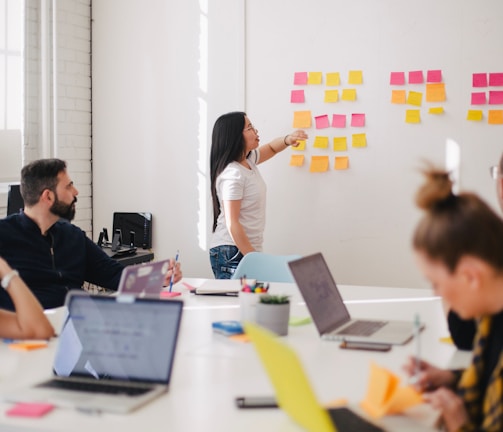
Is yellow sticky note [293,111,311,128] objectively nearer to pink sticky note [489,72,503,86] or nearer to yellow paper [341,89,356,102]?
yellow paper [341,89,356,102]

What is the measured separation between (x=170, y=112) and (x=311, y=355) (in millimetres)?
3203

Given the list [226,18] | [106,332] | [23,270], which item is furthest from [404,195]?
[106,332]

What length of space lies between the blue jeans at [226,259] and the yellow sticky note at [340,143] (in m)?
0.95

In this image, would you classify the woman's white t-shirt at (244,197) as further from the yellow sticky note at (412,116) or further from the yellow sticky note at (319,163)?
the yellow sticky note at (412,116)

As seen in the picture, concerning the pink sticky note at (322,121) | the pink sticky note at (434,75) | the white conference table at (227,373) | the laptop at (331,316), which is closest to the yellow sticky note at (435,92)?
the pink sticky note at (434,75)

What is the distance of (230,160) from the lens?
13.8 ft

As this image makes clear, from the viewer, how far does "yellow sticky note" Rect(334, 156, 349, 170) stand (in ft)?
15.0

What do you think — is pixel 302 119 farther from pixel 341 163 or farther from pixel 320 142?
pixel 341 163

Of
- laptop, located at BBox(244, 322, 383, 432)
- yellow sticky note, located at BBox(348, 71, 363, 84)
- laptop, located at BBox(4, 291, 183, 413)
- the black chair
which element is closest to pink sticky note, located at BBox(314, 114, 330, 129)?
yellow sticky note, located at BBox(348, 71, 363, 84)

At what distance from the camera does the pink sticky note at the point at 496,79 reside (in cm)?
426

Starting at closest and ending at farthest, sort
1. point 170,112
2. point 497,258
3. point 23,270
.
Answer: point 497,258
point 23,270
point 170,112

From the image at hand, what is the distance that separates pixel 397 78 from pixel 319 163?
69 centimetres

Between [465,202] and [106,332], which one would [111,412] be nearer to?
[106,332]

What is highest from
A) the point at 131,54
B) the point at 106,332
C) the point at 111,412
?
the point at 131,54
